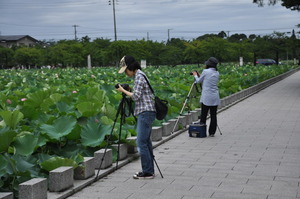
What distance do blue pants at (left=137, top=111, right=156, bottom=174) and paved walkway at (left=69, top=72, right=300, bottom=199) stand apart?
21 cm

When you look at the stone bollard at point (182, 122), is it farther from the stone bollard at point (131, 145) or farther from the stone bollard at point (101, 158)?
the stone bollard at point (101, 158)

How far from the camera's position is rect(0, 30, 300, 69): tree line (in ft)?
180

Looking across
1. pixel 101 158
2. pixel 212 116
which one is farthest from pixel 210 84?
pixel 101 158

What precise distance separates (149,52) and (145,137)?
53.4 m

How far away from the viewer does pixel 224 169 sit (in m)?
6.26

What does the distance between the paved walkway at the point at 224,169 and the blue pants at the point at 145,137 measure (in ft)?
0.68

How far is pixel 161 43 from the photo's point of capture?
6359 centimetres

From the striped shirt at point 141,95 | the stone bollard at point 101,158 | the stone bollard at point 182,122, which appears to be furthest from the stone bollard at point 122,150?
the stone bollard at point 182,122

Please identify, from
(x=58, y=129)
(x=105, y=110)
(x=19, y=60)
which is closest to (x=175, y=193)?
(x=58, y=129)

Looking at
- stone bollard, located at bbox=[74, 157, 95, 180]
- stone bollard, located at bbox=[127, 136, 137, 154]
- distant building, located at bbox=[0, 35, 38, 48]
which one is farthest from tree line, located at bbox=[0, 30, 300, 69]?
stone bollard, located at bbox=[74, 157, 95, 180]

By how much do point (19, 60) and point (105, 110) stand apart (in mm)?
60448

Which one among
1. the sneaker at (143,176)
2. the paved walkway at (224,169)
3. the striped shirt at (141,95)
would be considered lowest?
the paved walkway at (224,169)

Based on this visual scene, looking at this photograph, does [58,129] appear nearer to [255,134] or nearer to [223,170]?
[223,170]

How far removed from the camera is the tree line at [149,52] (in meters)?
55.0
